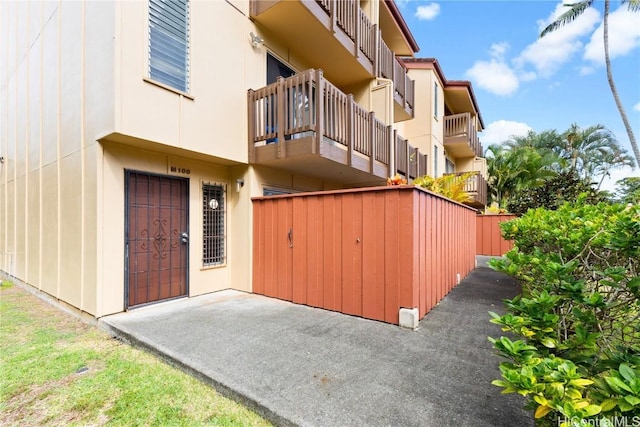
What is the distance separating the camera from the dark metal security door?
5.27 meters

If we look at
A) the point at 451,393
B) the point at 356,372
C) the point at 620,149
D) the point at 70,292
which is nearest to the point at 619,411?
the point at 451,393

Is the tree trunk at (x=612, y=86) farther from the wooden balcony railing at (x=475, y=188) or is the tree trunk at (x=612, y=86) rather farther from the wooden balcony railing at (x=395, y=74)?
the wooden balcony railing at (x=395, y=74)

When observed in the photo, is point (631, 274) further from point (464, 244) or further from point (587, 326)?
point (464, 244)

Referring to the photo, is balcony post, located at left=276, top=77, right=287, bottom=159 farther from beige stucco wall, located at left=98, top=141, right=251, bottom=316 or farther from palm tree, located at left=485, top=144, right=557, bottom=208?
palm tree, located at left=485, top=144, right=557, bottom=208

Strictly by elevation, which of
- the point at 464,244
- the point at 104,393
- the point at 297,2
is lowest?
the point at 104,393

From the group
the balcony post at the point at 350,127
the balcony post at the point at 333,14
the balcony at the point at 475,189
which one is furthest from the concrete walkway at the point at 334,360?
the balcony at the point at 475,189

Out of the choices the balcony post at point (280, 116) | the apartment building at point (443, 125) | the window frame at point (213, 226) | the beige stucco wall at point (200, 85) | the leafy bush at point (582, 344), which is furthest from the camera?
the apartment building at point (443, 125)

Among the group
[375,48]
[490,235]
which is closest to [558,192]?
[490,235]

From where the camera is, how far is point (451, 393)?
277 cm

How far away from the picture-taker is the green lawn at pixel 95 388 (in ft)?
8.57

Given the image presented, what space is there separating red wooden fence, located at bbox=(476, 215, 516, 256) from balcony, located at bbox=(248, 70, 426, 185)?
981cm

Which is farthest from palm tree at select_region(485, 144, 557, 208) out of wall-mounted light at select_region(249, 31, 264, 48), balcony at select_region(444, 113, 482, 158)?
wall-mounted light at select_region(249, 31, 264, 48)

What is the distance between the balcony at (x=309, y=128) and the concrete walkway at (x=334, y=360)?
3285 mm

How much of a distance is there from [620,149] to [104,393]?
35596 mm
